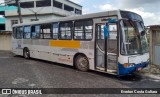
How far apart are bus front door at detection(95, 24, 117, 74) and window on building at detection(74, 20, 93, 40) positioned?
0.46 meters

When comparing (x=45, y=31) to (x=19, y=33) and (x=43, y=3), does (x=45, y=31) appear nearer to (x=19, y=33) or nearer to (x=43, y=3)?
(x=19, y=33)

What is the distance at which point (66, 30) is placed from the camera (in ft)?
35.9

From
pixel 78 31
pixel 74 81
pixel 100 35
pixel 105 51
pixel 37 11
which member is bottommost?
pixel 74 81

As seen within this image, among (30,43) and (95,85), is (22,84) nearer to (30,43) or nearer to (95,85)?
(95,85)

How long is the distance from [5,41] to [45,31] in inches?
500

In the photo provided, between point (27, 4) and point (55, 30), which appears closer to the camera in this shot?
point (55, 30)

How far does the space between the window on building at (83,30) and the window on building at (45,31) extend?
259 centimetres

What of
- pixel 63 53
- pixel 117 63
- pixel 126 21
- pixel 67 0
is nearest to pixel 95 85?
pixel 117 63

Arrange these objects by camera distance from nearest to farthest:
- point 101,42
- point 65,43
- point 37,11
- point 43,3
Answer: point 101,42 → point 65,43 → point 37,11 → point 43,3

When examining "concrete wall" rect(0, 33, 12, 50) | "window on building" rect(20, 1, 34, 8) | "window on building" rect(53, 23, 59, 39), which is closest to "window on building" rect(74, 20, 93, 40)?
"window on building" rect(53, 23, 59, 39)

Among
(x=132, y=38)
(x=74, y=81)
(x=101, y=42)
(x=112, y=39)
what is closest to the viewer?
(x=74, y=81)

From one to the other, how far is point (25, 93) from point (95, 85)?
257 cm

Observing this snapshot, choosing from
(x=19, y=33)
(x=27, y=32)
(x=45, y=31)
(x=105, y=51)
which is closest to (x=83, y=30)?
(x=105, y=51)

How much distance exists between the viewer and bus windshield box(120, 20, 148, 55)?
26.5ft
